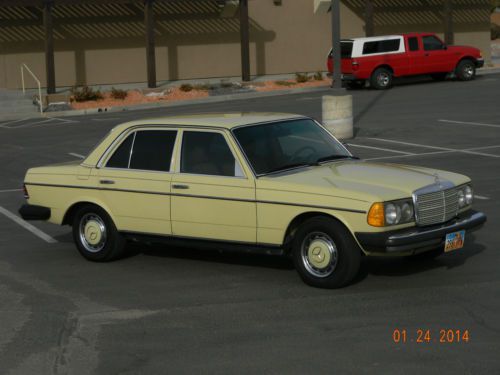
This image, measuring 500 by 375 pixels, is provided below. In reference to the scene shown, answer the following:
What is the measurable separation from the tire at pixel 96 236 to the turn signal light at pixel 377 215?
2978mm

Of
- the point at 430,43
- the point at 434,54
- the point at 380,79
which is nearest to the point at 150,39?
the point at 380,79

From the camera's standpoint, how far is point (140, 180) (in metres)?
10.3

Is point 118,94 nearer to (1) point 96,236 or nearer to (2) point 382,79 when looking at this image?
(2) point 382,79

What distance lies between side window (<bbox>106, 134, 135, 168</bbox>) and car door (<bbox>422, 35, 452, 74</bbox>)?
26.6 meters

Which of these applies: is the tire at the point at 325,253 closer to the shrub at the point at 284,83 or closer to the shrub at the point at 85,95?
the shrub at the point at 85,95

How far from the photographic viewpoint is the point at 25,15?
123 feet

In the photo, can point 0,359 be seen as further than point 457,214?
No

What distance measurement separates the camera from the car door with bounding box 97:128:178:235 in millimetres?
10156

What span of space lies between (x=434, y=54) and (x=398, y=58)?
1.43 meters

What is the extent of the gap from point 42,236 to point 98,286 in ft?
9.74

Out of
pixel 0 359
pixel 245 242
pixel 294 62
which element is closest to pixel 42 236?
pixel 245 242

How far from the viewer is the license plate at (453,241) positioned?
9141 millimetres

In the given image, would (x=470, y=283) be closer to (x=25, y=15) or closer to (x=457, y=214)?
(x=457, y=214)

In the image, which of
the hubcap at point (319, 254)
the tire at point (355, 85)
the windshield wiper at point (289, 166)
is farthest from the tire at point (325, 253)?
the tire at point (355, 85)
